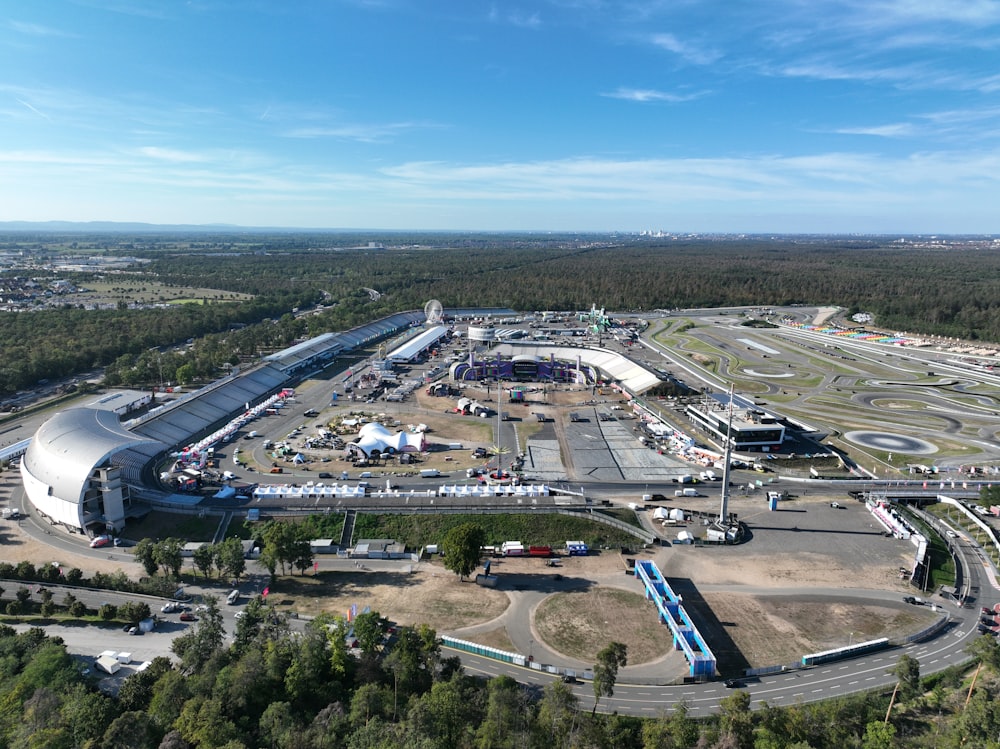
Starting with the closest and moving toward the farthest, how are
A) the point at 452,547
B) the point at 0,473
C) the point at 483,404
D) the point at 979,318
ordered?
the point at 452,547
the point at 0,473
the point at 483,404
the point at 979,318

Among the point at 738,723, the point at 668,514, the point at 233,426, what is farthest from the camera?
the point at 233,426

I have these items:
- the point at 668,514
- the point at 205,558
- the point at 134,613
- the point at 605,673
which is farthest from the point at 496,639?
the point at 134,613

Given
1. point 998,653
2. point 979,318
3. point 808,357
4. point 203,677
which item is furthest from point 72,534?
point 979,318

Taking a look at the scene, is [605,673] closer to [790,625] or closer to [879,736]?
[879,736]

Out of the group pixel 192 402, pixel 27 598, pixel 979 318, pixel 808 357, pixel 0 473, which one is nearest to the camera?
pixel 27 598

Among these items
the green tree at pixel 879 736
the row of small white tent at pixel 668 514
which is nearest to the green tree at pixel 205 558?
the row of small white tent at pixel 668 514

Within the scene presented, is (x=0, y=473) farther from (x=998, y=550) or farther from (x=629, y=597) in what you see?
(x=998, y=550)
